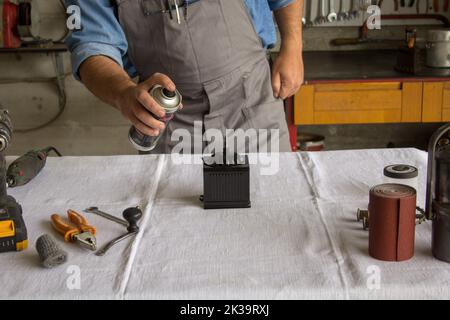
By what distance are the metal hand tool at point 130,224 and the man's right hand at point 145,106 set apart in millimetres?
155

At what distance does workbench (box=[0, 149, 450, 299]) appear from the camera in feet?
3.26

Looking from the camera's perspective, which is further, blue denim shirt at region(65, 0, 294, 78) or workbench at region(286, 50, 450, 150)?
workbench at region(286, 50, 450, 150)

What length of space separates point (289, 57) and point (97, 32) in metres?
0.55

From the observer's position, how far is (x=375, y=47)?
331 cm

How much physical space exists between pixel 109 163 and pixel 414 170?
0.74 m

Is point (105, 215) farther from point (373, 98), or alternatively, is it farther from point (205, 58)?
point (373, 98)

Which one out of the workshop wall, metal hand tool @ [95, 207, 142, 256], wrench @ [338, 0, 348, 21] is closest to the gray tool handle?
metal hand tool @ [95, 207, 142, 256]

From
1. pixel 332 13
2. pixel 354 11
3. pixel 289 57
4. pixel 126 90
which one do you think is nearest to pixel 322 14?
pixel 332 13

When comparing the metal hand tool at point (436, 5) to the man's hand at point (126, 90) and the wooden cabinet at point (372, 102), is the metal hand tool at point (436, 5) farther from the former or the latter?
the man's hand at point (126, 90)

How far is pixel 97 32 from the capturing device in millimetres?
1721

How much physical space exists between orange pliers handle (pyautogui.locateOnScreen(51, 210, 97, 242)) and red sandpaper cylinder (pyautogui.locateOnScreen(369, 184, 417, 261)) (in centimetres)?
50

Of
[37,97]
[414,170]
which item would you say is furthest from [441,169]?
[37,97]

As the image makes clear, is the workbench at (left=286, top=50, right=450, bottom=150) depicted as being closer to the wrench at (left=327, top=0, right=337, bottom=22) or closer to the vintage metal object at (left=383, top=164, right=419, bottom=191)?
the wrench at (left=327, top=0, right=337, bottom=22)

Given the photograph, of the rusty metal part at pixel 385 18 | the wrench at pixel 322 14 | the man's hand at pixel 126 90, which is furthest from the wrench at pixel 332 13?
the man's hand at pixel 126 90
